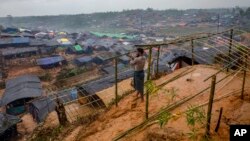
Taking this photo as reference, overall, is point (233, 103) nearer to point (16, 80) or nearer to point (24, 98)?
point (24, 98)

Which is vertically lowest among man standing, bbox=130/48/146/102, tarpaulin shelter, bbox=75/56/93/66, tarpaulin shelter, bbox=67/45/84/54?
tarpaulin shelter, bbox=75/56/93/66

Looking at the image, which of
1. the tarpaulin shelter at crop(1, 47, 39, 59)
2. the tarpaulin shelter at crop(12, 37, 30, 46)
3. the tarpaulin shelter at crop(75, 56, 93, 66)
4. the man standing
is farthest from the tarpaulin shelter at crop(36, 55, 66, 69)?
the man standing

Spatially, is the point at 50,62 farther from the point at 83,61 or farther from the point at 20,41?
the point at 20,41

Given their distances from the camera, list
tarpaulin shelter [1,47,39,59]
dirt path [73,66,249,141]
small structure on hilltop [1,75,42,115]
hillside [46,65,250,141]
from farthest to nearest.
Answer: tarpaulin shelter [1,47,39,59] → small structure on hilltop [1,75,42,115] → dirt path [73,66,249,141] → hillside [46,65,250,141]

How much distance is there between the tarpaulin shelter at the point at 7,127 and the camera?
1648cm

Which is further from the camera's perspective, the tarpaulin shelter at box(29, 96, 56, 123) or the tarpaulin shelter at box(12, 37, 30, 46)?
the tarpaulin shelter at box(12, 37, 30, 46)

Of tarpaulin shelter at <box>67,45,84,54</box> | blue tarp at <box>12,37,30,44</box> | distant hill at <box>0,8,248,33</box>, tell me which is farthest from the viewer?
distant hill at <box>0,8,248,33</box>

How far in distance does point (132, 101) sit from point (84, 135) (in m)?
1.99

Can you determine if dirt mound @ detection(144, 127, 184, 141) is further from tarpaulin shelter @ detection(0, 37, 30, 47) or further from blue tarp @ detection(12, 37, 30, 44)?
blue tarp @ detection(12, 37, 30, 44)

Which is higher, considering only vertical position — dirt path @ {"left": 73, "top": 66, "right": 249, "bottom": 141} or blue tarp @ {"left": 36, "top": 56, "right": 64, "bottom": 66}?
dirt path @ {"left": 73, "top": 66, "right": 249, "bottom": 141}

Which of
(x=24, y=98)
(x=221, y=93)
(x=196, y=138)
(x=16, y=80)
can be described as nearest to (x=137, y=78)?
(x=221, y=93)

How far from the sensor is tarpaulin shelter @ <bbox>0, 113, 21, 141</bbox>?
16.5 m

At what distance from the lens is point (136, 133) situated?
21.4 feet

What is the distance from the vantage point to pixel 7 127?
54.1ft
